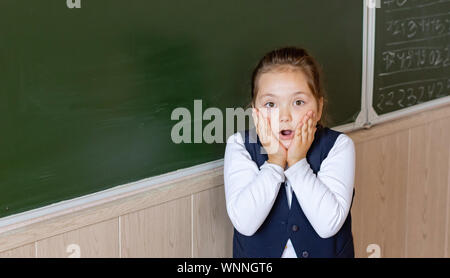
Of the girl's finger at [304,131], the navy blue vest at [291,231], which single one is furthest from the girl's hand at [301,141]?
the navy blue vest at [291,231]

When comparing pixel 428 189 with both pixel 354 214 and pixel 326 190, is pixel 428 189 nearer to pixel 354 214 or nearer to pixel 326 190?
pixel 354 214

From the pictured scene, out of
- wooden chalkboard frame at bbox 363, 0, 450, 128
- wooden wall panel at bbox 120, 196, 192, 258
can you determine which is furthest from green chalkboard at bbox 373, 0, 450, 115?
wooden wall panel at bbox 120, 196, 192, 258

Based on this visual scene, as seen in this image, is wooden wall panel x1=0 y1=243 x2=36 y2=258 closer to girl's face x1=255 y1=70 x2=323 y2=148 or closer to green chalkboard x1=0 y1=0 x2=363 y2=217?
green chalkboard x1=0 y1=0 x2=363 y2=217

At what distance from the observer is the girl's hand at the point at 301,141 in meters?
1.99

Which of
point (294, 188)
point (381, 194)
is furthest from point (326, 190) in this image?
point (381, 194)

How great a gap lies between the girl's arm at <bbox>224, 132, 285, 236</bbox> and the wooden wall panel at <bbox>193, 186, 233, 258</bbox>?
8.6 inches

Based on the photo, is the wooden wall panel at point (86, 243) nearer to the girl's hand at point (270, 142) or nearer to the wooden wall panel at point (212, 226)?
the wooden wall panel at point (212, 226)

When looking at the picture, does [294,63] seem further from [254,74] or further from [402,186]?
[402,186]

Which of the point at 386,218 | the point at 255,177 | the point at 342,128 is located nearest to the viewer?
the point at 255,177

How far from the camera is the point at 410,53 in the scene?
116 inches

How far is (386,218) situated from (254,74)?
4.15 feet

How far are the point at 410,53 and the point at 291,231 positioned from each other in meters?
1.28
